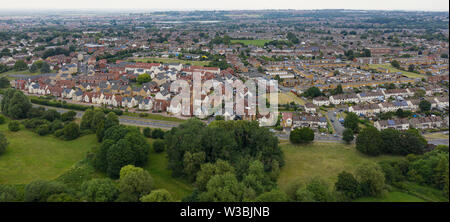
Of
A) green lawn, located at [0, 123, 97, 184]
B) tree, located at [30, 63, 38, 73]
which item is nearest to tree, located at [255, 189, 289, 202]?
green lawn, located at [0, 123, 97, 184]

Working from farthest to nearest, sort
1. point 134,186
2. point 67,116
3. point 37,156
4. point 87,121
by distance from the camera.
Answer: point 67,116 < point 87,121 < point 37,156 < point 134,186

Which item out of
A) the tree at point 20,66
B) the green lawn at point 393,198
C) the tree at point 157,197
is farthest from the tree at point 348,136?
the tree at point 20,66

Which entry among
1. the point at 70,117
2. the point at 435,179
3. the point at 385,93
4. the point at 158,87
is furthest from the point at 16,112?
the point at 385,93

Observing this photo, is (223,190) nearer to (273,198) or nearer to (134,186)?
(273,198)

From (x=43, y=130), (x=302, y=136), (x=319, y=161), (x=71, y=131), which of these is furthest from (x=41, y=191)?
(x=302, y=136)

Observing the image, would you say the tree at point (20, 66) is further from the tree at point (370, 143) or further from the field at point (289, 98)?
the tree at point (370, 143)

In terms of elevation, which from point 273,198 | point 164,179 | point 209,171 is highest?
point 273,198

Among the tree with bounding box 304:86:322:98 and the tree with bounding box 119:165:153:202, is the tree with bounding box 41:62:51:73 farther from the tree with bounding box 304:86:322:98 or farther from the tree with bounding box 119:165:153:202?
the tree with bounding box 304:86:322:98

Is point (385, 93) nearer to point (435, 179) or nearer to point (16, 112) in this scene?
point (435, 179)
